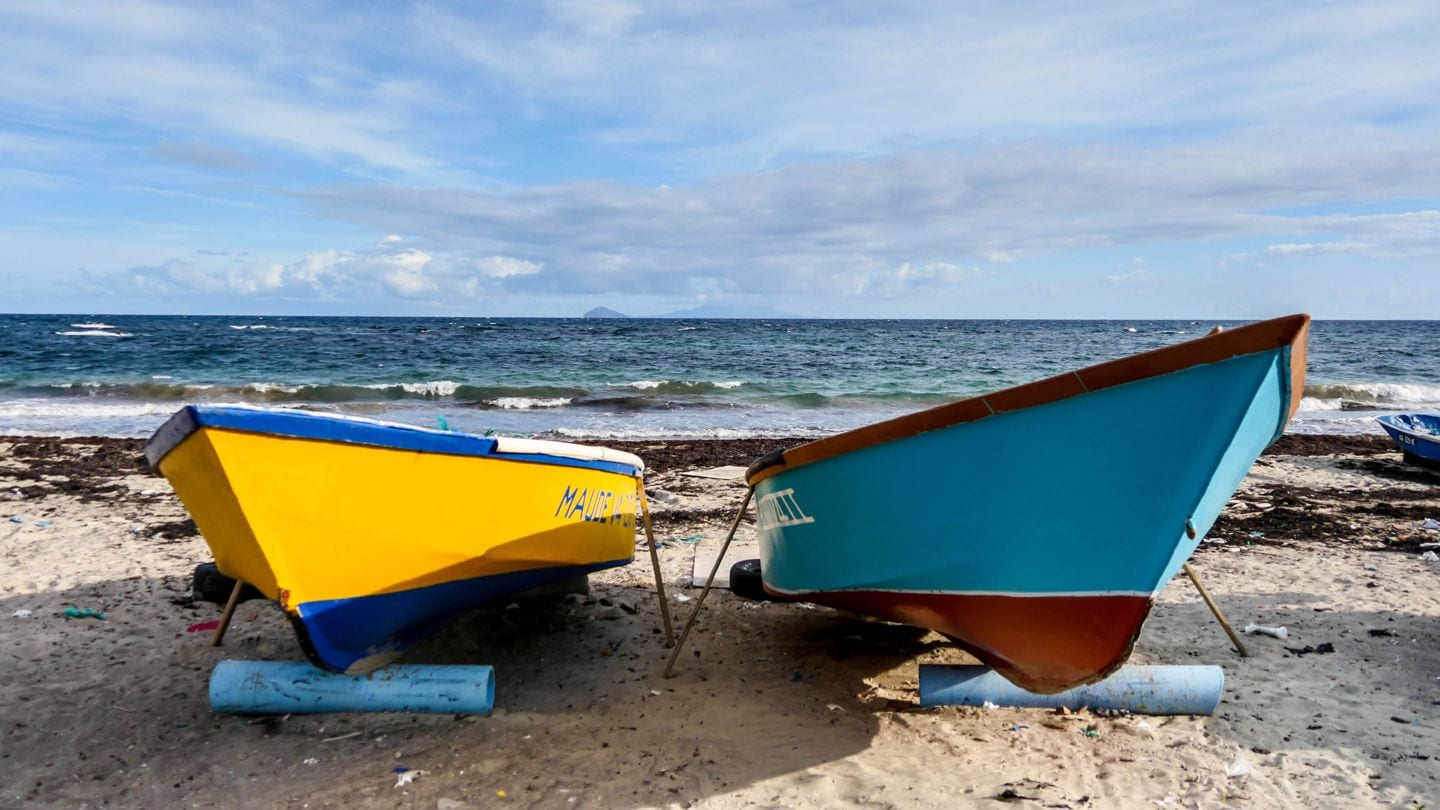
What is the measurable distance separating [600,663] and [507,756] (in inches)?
48.3

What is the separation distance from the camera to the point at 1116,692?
449cm

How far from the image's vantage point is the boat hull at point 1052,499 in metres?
3.29

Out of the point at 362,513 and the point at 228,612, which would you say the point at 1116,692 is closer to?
the point at 362,513

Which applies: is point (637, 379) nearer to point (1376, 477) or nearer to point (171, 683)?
point (1376, 477)

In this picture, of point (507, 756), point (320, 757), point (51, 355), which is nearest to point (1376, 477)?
point (507, 756)

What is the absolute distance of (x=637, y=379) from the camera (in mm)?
25938

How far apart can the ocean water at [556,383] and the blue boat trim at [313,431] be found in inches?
426

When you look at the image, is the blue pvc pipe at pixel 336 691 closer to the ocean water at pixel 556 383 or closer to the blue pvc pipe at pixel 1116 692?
the blue pvc pipe at pixel 1116 692

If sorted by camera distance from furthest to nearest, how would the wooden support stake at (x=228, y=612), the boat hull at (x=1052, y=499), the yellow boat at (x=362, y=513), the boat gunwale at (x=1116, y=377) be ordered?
the wooden support stake at (x=228, y=612)
the yellow boat at (x=362, y=513)
the boat hull at (x=1052, y=499)
the boat gunwale at (x=1116, y=377)

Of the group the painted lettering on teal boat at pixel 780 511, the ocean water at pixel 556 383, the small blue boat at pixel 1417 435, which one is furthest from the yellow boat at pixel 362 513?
the small blue boat at pixel 1417 435

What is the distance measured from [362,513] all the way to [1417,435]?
1239 centimetres

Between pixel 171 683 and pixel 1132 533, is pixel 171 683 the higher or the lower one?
the lower one

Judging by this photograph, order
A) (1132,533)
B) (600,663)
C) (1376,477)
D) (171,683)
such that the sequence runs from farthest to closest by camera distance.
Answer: (1376,477), (600,663), (171,683), (1132,533)

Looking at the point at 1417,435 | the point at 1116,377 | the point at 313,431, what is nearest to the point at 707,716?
the point at 313,431
